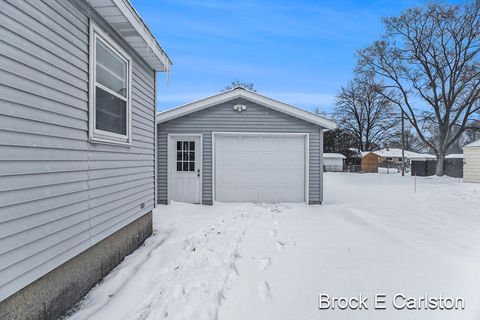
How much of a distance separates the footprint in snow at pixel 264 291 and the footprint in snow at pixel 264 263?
0.37 m

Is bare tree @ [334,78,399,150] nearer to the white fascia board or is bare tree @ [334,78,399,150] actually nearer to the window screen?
the white fascia board

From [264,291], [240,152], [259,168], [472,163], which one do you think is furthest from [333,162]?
[264,291]

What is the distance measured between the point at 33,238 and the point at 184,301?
4.37 ft

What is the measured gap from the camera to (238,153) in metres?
8.44

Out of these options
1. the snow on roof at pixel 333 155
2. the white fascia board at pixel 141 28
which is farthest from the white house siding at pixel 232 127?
the snow on roof at pixel 333 155

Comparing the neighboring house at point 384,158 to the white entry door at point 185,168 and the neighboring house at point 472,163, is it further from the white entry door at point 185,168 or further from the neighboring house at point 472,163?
the white entry door at point 185,168

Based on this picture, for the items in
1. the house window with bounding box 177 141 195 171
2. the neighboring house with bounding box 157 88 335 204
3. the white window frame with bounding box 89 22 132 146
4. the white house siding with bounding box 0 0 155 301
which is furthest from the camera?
the house window with bounding box 177 141 195 171

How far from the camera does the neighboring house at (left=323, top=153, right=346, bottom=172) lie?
33.3m

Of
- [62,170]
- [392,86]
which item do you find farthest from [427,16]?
[62,170]

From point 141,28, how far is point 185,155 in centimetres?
482

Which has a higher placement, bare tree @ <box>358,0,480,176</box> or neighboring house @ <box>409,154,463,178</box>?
bare tree @ <box>358,0,480,176</box>

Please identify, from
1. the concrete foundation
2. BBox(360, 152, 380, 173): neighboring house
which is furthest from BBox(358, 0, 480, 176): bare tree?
the concrete foundation

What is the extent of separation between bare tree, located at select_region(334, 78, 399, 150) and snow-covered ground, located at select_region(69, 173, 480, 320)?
30442 mm

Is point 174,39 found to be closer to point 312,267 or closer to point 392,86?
point 312,267
